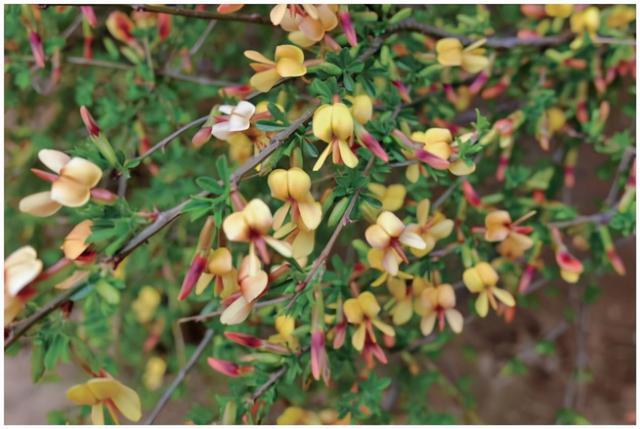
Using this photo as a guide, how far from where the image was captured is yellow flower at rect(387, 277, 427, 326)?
25.0 inches

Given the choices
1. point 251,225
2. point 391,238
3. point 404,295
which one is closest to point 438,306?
point 404,295

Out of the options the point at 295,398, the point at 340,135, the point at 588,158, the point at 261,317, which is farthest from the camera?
the point at 588,158

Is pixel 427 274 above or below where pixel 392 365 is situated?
above

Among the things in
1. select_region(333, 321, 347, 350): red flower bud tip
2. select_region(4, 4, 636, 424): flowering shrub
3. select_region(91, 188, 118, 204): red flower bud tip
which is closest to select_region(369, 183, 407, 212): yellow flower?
select_region(4, 4, 636, 424): flowering shrub

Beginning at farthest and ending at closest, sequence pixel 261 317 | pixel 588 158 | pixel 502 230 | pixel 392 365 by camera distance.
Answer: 1. pixel 588 158
2. pixel 392 365
3. pixel 261 317
4. pixel 502 230

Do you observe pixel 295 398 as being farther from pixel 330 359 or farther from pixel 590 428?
pixel 590 428

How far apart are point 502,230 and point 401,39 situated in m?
0.22

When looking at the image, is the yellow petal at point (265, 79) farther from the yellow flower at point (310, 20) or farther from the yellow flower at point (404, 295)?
the yellow flower at point (404, 295)

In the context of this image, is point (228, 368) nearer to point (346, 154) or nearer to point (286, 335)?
point (286, 335)

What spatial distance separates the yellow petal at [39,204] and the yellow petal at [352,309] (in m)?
0.24

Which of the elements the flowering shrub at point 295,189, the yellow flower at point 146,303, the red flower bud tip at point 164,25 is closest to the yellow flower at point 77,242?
the flowering shrub at point 295,189

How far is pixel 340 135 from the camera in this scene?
0.49 meters

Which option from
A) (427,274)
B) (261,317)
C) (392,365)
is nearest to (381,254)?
(427,274)

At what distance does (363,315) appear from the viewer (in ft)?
1.98
